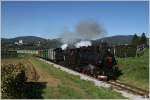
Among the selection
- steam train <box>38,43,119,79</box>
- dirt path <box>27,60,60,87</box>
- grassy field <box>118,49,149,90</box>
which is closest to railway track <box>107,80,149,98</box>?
grassy field <box>118,49,149,90</box>

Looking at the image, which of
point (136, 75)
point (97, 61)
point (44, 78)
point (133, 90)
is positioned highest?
point (97, 61)

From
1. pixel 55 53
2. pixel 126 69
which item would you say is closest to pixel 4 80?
pixel 126 69

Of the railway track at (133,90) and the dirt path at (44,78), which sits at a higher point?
the dirt path at (44,78)

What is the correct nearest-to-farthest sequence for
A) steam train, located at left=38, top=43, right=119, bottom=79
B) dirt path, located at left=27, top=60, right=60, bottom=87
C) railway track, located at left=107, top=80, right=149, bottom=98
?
railway track, located at left=107, top=80, right=149, bottom=98
dirt path, located at left=27, top=60, right=60, bottom=87
steam train, located at left=38, top=43, right=119, bottom=79

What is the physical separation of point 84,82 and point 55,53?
20.0m

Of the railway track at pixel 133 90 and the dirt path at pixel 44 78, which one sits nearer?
the railway track at pixel 133 90

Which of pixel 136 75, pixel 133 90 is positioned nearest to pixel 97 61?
pixel 136 75

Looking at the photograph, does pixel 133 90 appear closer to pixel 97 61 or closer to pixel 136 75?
pixel 136 75

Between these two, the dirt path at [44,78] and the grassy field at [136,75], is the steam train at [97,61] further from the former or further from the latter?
the dirt path at [44,78]

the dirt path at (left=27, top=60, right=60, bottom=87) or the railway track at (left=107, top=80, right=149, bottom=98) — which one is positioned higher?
the dirt path at (left=27, top=60, right=60, bottom=87)

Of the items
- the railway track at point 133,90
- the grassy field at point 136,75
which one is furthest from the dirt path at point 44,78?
the grassy field at point 136,75

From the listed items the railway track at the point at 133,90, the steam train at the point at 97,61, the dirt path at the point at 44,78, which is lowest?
the railway track at the point at 133,90

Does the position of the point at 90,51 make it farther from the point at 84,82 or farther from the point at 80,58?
the point at 84,82

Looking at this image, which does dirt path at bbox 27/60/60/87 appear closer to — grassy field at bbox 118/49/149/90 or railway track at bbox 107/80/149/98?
railway track at bbox 107/80/149/98
